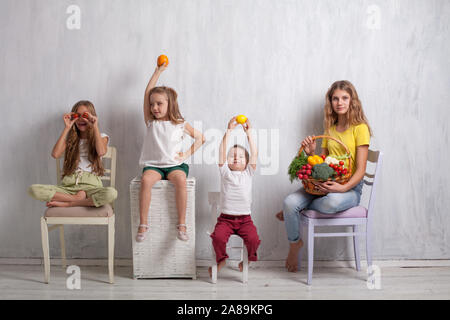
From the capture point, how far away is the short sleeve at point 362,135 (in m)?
2.48

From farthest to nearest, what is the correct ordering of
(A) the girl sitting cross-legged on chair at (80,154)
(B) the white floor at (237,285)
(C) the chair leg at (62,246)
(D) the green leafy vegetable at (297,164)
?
(C) the chair leg at (62,246), (A) the girl sitting cross-legged on chair at (80,154), (D) the green leafy vegetable at (297,164), (B) the white floor at (237,285)

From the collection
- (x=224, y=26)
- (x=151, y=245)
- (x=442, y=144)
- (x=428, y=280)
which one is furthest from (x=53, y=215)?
(x=442, y=144)

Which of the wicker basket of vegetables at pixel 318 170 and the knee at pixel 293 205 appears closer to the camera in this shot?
the wicker basket of vegetables at pixel 318 170

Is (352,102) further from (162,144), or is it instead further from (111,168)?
(111,168)

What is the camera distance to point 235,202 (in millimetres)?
2414

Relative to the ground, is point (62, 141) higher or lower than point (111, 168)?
higher

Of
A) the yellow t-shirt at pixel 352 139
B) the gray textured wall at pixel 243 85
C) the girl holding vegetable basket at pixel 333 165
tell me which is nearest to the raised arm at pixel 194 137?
the gray textured wall at pixel 243 85

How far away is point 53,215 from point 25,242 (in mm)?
635

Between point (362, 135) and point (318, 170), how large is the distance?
1.42 feet

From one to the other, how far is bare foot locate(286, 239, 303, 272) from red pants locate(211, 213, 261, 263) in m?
0.31

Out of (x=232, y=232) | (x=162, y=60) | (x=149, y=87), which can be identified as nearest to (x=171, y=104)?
(x=149, y=87)

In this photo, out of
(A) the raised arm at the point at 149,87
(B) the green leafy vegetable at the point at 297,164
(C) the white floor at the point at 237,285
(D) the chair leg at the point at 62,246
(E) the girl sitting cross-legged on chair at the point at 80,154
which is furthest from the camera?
(D) the chair leg at the point at 62,246

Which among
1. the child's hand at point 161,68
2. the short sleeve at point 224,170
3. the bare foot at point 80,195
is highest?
the child's hand at point 161,68

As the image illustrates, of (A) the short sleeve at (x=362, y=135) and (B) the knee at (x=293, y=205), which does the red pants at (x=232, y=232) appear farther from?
(A) the short sleeve at (x=362, y=135)
